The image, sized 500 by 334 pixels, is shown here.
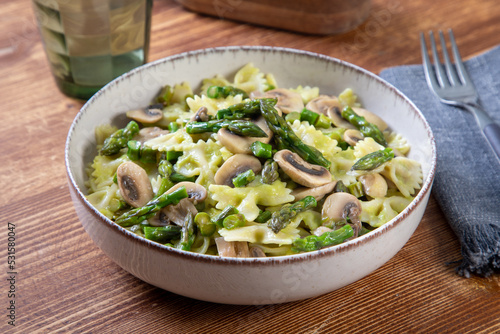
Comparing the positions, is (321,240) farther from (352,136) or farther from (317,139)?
(352,136)

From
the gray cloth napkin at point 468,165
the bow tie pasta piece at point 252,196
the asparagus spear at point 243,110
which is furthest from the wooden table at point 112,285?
the asparagus spear at point 243,110

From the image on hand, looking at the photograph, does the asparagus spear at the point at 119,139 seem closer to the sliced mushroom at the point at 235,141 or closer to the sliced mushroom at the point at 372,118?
the sliced mushroom at the point at 235,141

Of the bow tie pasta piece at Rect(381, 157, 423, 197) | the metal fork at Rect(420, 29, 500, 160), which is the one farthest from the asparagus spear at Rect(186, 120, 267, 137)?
the metal fork at Rect(420, 29, 500, 160)

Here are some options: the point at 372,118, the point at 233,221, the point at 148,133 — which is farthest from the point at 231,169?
the point at 372,118

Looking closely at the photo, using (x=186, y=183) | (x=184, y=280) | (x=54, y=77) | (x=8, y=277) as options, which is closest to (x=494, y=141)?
(x=186, y=183)

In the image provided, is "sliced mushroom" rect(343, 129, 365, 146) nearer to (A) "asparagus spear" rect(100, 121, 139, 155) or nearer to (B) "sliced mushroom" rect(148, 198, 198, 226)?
(B) "sliced mushroom" rect(148, 198, 198, 226)

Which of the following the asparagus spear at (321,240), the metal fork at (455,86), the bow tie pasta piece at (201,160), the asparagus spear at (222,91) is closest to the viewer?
the asparagus spear at (321,240)

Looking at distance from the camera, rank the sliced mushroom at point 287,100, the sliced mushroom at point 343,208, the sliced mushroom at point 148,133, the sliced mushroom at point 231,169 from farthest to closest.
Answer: the sliced mushroom at point 287,100 → the sliced mushroom at point 148,133 → the sliced mushroom at point 231,169 → the sliced mushroom at point 343,208
